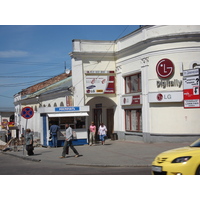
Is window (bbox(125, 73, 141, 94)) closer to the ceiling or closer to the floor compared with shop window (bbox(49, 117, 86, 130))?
closer to the ceiling

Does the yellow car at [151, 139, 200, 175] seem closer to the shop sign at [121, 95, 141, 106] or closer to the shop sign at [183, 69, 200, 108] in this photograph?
the shop sign at [183, 69, 200, 108]

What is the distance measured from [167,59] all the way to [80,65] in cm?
714

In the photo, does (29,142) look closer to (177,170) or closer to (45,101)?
(177,170)

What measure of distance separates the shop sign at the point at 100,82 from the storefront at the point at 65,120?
3.02m

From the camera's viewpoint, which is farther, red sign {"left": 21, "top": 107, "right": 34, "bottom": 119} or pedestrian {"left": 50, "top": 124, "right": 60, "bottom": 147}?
pedestrian {"left": 50, "top": 124, "right": 60, "bottom": 147}

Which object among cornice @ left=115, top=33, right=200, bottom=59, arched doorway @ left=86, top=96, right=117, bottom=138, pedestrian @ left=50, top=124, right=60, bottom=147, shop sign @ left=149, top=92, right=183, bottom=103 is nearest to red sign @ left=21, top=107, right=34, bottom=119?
pedestrian @ left=50, top=124, right=60, bottom=147

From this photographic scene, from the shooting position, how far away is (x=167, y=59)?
2034cm

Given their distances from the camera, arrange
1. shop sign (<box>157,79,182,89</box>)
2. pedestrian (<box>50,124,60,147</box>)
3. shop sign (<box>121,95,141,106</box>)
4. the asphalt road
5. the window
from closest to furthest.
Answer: the asphalt road < shop sign (<box>157,79,182,89</box>) < pedestrian (<box>50,124,60,147</box>) < shop sign (<box>121,95,141,106</box>) < the window

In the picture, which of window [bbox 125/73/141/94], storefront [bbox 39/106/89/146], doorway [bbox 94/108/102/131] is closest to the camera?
storefront [bbox 39/106/89/146]

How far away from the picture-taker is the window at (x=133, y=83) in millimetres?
23016

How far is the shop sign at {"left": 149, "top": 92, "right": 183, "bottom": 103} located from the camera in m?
20.0

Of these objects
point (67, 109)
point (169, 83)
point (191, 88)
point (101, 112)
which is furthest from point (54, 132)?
point (191, 88)

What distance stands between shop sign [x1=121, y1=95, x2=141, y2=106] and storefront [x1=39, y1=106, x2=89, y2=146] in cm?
355

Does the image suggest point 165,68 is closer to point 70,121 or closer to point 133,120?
point 133,120
